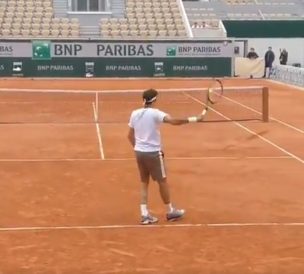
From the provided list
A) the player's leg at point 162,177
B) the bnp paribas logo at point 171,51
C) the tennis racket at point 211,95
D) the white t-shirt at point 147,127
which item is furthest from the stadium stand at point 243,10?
the white t-shirt at point 147,127

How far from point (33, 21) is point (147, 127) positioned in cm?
3561

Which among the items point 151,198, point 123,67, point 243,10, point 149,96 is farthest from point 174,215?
point 243,10

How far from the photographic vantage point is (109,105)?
24812 millimetres

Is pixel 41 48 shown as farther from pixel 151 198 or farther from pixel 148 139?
pixel 148 139

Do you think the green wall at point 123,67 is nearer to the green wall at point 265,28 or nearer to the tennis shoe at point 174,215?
the green wall at point 265,28

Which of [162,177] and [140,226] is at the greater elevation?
[162,177]

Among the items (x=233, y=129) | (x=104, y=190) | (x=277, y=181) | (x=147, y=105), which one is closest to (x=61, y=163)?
(x=104, y=190)

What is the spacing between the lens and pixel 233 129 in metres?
18.6

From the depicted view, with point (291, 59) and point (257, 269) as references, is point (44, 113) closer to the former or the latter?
point (257, 269)

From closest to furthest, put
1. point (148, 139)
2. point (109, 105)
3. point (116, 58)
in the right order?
point (148, 139)
point (109, 105)
point (116, 58)

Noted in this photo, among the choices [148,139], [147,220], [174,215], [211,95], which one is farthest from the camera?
[211,95]

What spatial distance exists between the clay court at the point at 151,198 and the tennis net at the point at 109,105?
0.29 meters

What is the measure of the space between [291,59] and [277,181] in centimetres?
3380

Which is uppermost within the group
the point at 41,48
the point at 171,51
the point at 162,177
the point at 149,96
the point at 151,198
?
the point at 149,96
